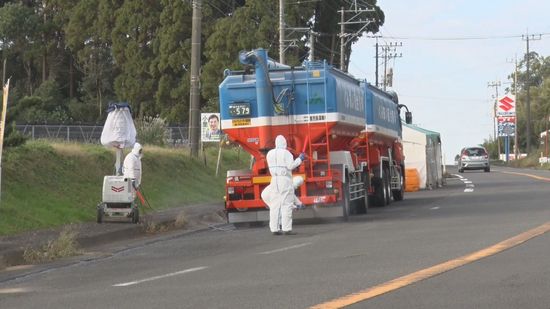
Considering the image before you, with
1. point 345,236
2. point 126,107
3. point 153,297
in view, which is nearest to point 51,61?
point 126,107

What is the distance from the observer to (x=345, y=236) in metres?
16.6

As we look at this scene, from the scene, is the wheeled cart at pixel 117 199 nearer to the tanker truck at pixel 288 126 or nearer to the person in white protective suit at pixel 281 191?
the tanker truck at pixel 288 126

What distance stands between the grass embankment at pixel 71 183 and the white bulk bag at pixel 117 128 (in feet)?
5.76

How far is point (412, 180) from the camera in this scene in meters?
39.3

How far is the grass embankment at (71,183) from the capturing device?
743 inches

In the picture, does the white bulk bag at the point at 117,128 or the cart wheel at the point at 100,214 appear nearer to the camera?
the cart wheel at the point at 100,214

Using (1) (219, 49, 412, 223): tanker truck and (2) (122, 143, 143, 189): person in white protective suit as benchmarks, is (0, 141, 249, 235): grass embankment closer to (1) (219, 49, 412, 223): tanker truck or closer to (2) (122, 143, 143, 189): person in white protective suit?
(2) (122, 143, 143, 189): person in white protective suit

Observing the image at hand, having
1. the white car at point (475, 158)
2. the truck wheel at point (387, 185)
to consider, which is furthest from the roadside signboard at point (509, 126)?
the truck wheel at point (387, 185)

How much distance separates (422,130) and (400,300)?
31.2 m

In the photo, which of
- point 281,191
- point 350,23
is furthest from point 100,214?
point 350,23

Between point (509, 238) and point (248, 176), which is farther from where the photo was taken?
point (248, 176)

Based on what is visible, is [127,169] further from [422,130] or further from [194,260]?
[422,130]

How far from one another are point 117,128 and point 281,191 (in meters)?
4.73

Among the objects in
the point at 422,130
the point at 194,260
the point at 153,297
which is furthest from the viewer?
the point at 422,130
